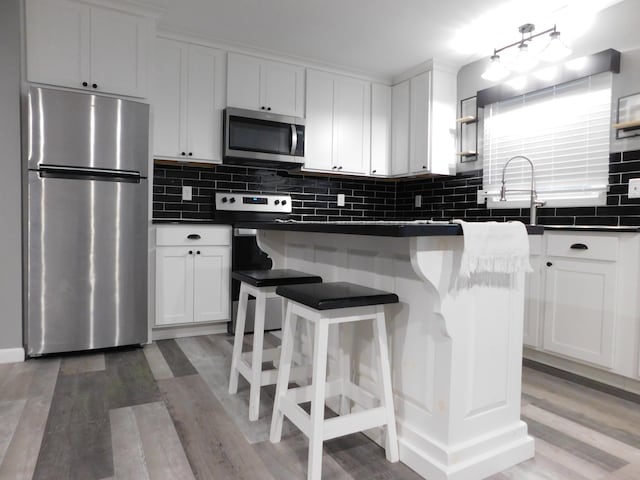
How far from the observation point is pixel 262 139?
3635 millimetres

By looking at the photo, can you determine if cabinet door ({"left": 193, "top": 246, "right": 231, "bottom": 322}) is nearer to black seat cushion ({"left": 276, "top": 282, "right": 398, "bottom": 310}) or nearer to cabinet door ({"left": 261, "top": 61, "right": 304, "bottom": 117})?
cabinet door ({"left": 261, "top": 61, "right": 304, "bottom": 117})

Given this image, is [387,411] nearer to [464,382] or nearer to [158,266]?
[464,382]

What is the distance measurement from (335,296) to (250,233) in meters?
1.99

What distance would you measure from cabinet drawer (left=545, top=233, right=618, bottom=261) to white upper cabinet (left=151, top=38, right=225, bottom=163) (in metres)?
2.50

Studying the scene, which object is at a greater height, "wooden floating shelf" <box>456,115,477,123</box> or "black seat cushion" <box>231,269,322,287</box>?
"wooden floating shelf" <box>456,115,477,123</box>

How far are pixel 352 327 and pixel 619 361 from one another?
5.10 feet

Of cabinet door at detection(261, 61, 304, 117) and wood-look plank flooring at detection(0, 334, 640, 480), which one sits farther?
cabinet door at detection(261, 61, 304, 117)

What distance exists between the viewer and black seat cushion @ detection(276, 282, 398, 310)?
1.48m

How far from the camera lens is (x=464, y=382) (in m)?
1.53

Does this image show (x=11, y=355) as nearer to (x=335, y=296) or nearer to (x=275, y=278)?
(x=275, y=278)

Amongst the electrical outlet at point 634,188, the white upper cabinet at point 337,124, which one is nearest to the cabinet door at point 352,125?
the white upper cabinet at point 337,124

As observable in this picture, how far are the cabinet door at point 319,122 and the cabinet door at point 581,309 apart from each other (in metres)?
2.11

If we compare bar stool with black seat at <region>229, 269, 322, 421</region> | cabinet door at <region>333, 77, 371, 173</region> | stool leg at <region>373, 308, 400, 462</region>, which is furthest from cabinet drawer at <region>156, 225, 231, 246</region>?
stool leg at <region>373, 308, 400, 462</region>

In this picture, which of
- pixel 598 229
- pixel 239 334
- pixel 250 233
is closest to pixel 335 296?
pixel 239 334
